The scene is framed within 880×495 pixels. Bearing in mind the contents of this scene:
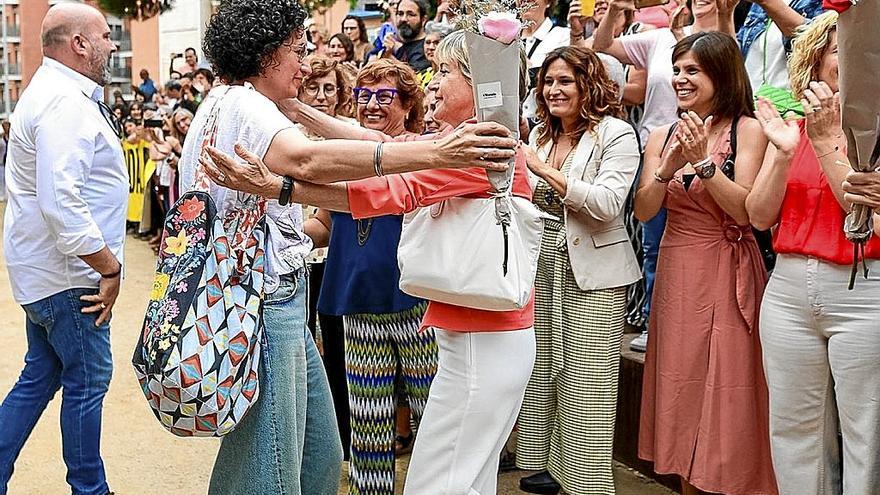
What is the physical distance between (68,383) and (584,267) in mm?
2349

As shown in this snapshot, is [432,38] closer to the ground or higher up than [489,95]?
higher up

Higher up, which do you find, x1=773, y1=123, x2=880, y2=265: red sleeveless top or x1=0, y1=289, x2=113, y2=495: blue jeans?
x1=773, y1=123, x2=880, y2=265: red sleeveless top

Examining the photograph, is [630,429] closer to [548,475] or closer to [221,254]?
[548,475]

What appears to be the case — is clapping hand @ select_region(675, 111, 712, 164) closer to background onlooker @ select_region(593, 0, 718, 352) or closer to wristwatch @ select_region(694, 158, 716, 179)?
wristwatch @ select_region(694, 158, 716, 179)

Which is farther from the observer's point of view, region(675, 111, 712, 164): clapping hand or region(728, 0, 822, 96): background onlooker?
region(728, 0, 822, 96): background onlooker

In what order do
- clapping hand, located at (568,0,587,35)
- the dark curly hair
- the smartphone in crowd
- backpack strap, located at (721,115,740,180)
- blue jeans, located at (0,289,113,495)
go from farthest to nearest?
clapping hand, located at (568,0,587,35) → the smartphone in crowd → blue jeans, located at (0,289,113,495) → backpack strap, located at (721,115,740,180) → the dark curly hair

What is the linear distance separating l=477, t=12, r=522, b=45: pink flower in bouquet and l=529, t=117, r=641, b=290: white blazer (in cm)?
176

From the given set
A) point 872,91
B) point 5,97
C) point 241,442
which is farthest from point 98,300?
point 5,97

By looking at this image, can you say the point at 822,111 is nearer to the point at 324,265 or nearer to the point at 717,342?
the point at 717,342

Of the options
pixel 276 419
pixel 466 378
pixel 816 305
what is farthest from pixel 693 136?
pixel 276 419

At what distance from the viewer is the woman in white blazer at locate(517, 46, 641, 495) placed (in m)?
4.73

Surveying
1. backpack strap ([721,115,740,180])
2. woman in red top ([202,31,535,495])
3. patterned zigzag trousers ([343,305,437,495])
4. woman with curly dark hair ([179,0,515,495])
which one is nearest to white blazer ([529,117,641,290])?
backpack strap ([721,115,740,180])

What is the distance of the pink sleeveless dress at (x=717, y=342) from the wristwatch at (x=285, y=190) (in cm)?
204

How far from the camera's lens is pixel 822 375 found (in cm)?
390
